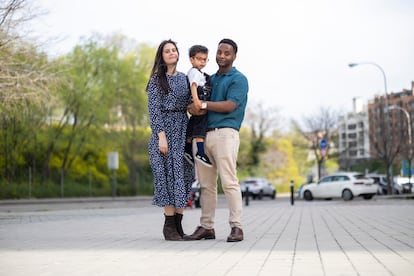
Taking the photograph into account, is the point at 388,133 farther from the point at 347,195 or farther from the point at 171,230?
the point at 171,230

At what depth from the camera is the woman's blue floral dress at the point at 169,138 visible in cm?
793

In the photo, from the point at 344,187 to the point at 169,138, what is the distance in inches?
1091

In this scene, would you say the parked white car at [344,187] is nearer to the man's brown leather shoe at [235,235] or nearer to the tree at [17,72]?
the tree at [17,72]

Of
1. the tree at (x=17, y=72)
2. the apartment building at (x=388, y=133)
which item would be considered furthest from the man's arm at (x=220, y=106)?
the apartment building at (x=388, y=133)

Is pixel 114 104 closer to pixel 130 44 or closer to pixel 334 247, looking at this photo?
pixel 130 44

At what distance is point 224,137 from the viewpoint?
771 cm

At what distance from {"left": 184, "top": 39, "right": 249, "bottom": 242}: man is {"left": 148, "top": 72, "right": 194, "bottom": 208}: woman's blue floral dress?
28cm

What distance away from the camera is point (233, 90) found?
7770 millimetres

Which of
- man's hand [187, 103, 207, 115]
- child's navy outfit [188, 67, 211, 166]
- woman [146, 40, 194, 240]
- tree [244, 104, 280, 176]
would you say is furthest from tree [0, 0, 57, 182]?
tree [244, 104, 280, 176]

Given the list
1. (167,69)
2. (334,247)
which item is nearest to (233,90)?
(167,69)

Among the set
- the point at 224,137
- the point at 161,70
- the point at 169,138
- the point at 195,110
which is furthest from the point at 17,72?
the point at 224,137

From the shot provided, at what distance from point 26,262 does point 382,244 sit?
3623 mm

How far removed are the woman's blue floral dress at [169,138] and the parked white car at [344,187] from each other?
27.0 metres

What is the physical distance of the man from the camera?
7.71m
